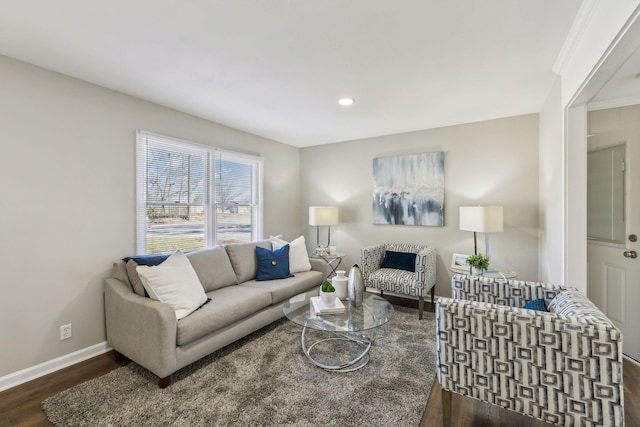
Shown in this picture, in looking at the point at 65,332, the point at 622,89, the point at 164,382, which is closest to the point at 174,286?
the point at 164,382

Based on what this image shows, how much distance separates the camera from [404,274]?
137 inches

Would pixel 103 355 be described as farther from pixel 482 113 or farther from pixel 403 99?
pixel 482 113

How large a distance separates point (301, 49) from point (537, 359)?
2.33 meters

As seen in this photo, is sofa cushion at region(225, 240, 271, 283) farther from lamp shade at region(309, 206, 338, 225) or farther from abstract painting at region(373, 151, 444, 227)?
abstract painting at region(373, 151, 444, 227)

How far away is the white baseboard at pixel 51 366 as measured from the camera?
206cm

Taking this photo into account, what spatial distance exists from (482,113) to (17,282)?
4.69 m

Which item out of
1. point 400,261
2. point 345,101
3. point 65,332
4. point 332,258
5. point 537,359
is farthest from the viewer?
point 332,258

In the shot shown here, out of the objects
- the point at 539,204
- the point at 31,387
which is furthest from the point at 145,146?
the point at 539,204

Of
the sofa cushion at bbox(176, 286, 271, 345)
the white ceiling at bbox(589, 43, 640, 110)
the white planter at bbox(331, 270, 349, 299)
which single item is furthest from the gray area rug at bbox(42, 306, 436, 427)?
the white ceiling at bbox(589, 43, 640, 110)

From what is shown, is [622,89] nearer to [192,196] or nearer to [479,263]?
[479,263]

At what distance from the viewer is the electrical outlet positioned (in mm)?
2324

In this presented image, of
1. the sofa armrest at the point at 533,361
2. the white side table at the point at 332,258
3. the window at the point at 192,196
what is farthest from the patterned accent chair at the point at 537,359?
the window at the point at 192,196

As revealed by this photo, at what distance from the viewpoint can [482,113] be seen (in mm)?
3328

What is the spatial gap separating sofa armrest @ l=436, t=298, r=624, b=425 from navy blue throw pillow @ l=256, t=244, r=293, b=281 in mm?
2108
